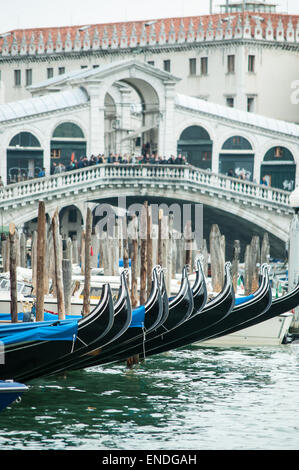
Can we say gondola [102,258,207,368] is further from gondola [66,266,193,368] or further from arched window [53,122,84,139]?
arched window [53,122,84,139]

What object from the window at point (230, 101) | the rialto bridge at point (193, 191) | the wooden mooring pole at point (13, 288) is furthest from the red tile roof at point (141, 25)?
the wooden mooring pole at point (13, 288)

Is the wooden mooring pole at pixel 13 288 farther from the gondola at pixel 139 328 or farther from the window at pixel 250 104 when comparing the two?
the window at pixel 250 104

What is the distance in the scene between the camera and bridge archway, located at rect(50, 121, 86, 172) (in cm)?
3528

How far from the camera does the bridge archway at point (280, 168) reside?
120 ft

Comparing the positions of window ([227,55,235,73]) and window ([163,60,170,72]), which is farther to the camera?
window ([163,60,170,72])

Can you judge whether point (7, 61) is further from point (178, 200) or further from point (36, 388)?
point (36, 388)

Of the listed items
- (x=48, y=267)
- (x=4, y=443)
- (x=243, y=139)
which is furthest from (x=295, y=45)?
(x=4, y=443)

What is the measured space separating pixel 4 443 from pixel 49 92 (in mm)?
23890

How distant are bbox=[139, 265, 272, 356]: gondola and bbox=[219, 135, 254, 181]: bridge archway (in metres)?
15.9

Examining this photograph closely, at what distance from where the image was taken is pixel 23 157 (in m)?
35.1

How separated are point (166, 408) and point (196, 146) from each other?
68.6ft

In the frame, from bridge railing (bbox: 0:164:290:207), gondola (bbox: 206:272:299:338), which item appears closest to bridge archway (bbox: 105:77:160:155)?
bridge railing (bbox: 0:164:290:207)

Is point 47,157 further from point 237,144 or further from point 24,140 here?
point 237,144

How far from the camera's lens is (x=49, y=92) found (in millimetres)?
37312
